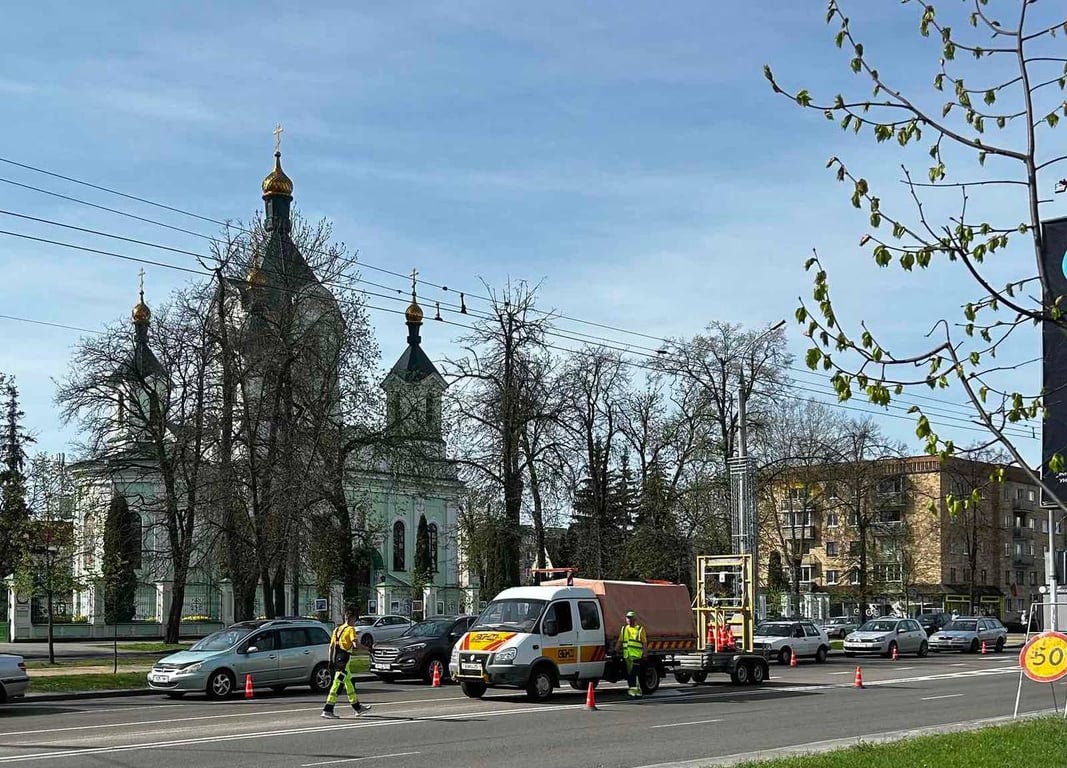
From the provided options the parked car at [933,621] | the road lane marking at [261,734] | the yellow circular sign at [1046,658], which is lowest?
the parked car at [933,621]

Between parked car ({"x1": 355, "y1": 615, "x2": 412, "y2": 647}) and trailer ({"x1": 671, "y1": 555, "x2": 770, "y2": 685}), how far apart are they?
16647 mm

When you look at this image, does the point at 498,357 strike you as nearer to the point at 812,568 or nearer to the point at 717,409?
the point at 717,409

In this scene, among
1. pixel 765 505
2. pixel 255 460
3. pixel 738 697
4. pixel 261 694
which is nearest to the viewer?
pixel 738 697

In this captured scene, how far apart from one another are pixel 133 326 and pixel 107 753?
32571 mm

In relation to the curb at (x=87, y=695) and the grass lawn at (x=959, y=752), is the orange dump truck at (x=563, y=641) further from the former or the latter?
the grass lawn at (x=959, y=752)

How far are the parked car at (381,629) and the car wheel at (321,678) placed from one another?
56.8 ft

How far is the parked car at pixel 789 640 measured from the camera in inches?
1639

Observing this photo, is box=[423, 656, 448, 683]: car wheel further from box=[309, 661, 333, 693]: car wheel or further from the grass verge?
the grass verge

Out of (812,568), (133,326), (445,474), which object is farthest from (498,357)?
(812,568)

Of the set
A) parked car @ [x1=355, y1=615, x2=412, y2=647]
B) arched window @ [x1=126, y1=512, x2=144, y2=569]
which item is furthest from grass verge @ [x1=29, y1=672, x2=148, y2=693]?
parked car @ [x1=355, y1=615, x2=412, y2=647]

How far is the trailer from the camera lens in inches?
1161

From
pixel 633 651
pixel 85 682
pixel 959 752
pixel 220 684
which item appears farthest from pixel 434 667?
pixel 959 752

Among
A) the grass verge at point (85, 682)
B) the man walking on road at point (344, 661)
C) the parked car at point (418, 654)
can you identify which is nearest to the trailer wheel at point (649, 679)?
the parked car at point (418, 654)

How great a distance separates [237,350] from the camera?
Answer: 37.9 metres
